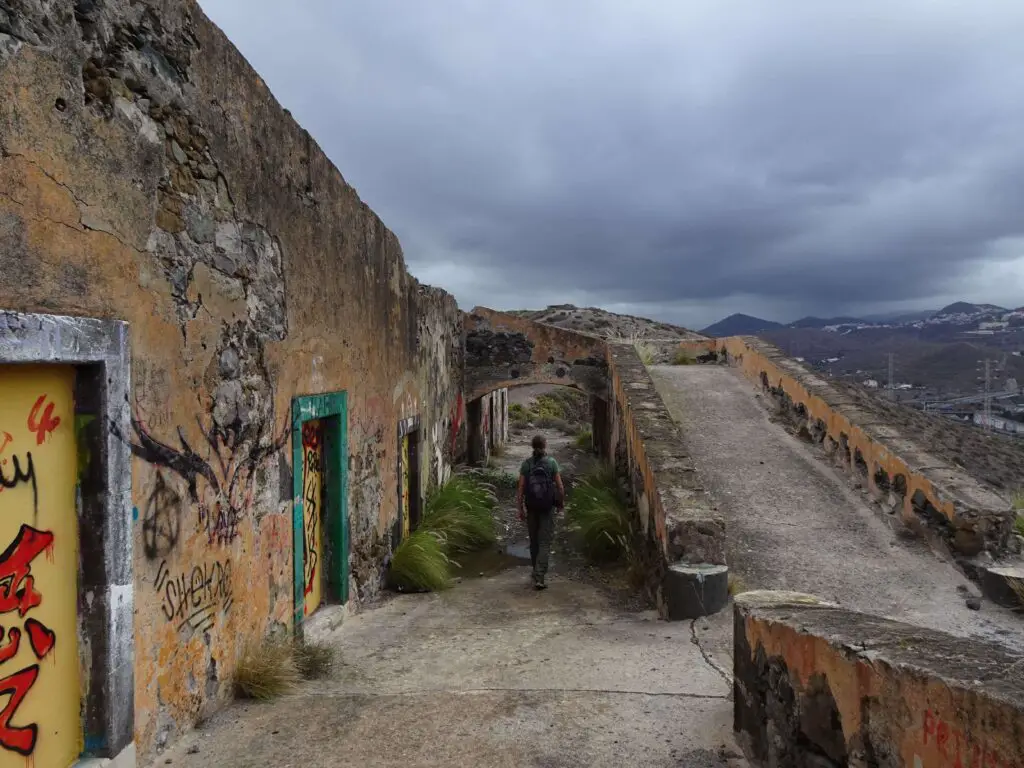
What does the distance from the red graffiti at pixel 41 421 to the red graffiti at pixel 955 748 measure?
2853mm

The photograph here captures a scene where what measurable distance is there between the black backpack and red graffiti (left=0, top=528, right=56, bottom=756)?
4744 millimetres

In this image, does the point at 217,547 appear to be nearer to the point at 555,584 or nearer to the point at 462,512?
the point at 555,584

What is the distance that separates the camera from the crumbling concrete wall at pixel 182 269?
8.25 ft

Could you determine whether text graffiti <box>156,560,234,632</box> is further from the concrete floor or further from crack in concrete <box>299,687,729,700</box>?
crack in concrete <box>299,687,729,700</box>

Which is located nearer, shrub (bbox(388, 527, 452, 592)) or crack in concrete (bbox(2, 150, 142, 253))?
crack in concrete (bbox(2, 150, 142, 253))

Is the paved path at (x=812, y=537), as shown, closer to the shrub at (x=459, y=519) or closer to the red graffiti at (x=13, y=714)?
the shrub at (x=459, y=519)

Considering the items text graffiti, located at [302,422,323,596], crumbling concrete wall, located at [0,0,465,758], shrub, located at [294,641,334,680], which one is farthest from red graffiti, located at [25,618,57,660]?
text graffiti, located at [302,422,323,596]

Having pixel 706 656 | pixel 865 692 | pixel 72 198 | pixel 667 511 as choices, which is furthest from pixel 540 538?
pixel 72 198

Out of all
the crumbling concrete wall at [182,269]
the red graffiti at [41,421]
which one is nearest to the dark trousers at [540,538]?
the crumbling concrete wall at [182,269]

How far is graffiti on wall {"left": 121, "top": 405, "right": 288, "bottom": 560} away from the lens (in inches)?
123

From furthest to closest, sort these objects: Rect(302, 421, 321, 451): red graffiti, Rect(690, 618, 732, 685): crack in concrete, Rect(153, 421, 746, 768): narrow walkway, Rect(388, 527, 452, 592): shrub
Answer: Rect(388, 527, 452, 592): shrub → Rect(302, 421, 321, 451): red graffiti → Rect(690, 618, 732, 685): crack in concrete → Rect(153, 421, 746, 768): narrow walkway

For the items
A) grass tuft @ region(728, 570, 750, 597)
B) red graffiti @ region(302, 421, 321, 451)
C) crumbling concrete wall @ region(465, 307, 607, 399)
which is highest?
crumbling concrete wall @ region(465, 307, 607, 399)

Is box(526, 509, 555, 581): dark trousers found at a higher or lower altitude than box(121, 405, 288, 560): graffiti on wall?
lower

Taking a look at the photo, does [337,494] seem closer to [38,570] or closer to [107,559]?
[107,559]
